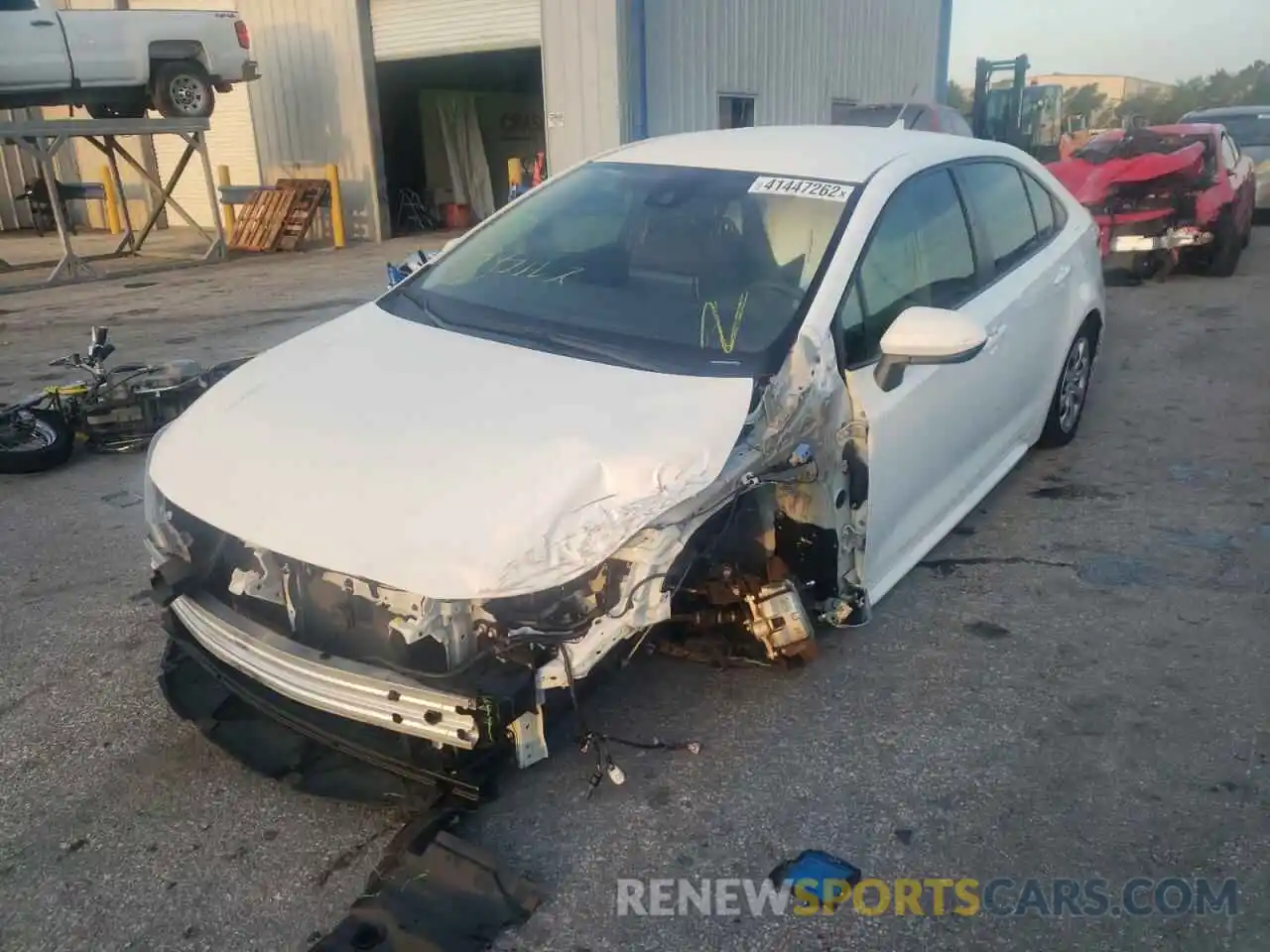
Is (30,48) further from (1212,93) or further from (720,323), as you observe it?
(1212,93)

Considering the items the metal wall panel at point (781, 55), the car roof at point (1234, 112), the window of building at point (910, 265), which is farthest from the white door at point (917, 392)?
the car roof at point (1234, 112)

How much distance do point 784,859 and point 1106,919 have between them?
2.48 feet

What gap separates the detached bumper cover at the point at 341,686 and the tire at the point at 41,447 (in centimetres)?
343

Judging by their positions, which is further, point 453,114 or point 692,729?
point 453,114

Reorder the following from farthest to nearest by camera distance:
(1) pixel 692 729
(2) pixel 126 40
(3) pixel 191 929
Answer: (2) pixel 126 40, (1) pixel 692 729, (3) pixel 191 929

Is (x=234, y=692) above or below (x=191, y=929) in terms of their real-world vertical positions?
above

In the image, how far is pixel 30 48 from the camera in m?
11.6

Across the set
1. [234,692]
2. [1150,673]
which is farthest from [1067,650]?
[234,692]

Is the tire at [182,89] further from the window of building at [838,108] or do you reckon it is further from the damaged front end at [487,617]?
the damaged front end at [487,617]

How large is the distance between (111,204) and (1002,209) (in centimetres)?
1910

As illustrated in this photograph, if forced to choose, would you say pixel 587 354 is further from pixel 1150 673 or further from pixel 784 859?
→ pixel 1150 673

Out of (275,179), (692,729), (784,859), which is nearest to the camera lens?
(784,859)

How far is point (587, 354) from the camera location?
3.12 metres

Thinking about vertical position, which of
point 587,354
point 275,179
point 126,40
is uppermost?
point 126,40
